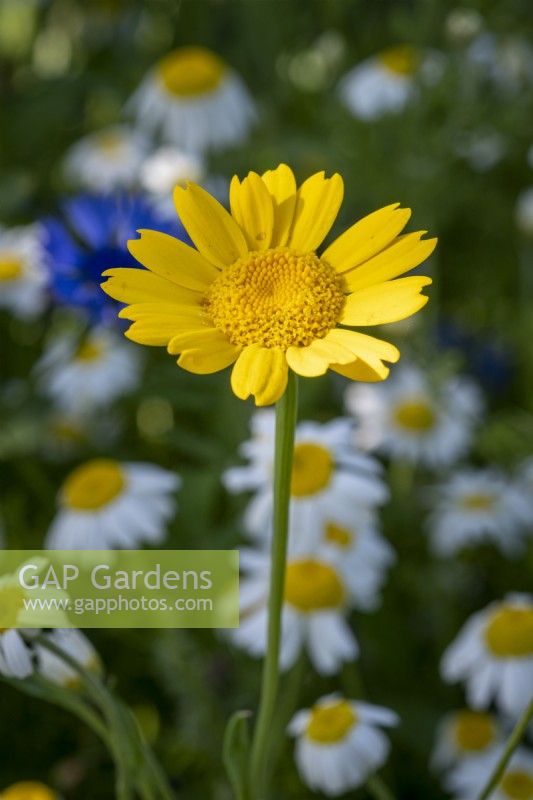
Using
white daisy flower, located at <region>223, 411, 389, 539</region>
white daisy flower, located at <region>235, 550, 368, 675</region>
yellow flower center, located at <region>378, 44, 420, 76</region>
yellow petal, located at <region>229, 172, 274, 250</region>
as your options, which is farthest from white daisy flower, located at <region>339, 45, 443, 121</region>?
yellow petal, located at <region>229, 172, 274, 250</region>

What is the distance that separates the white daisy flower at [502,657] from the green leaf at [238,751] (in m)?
0.35

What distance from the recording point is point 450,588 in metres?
1.33

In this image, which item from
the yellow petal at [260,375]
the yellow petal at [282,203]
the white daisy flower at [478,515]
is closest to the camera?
the yellow petal at [260,375]

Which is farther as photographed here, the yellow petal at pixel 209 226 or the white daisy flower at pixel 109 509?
the white daisy flower at pixel 109 509

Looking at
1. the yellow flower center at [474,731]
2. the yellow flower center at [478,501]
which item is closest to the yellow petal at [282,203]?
the yellow flower center at [474,731]

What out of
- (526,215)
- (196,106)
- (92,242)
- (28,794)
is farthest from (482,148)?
(28,794)

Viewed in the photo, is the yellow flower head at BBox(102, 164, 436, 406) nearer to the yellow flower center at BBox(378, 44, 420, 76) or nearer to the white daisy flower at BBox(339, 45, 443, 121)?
the white daisy flower at BBox(339, 45, 443, 121)

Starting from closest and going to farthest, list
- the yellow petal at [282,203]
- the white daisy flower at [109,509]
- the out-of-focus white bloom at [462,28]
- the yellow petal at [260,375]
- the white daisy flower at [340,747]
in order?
the yellow petal at [260,375] → the yellow petal at [282,203] → the white daisy flower at [340,747] → the white daisy flower at [109,509] → the out-of-focus white bloom at [462,28]

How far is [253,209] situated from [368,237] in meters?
0.07

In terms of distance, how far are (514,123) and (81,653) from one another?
1.02m

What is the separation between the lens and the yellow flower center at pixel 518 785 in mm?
992

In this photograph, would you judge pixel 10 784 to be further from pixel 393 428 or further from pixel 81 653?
pixel 393 428

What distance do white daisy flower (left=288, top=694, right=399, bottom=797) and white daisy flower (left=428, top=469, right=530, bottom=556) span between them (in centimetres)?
42

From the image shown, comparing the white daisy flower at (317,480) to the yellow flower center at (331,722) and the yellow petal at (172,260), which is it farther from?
the yellow petal at (172,260)
